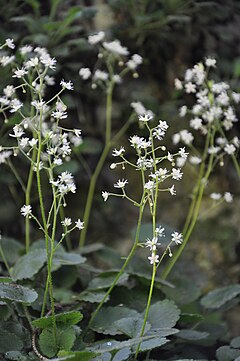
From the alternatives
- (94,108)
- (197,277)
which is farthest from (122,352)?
(94,108)

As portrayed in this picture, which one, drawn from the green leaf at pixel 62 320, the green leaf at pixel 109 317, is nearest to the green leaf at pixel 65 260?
the green leaf at pixel 109 317

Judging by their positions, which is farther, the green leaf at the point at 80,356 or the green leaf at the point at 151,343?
the green leaf at the point at 151,343

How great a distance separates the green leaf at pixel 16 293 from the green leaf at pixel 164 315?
1.01 ft

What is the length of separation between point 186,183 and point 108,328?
90 centimetres

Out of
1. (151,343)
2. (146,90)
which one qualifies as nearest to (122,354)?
(151,343)

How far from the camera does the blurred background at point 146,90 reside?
74.4 inches

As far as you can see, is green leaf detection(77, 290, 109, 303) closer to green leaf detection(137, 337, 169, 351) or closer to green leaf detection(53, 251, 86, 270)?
green leaf detection(53, 251, 86, 270)

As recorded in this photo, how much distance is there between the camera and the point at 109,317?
1.28 m

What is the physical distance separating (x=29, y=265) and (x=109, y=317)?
24 cm

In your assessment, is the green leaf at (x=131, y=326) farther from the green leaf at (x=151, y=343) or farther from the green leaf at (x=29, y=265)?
the green leaf at (x=29, y=265)

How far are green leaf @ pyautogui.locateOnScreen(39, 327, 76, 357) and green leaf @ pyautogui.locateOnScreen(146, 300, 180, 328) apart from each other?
231 mm

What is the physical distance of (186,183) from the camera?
203 cm

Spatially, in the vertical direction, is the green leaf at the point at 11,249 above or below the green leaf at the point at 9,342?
below

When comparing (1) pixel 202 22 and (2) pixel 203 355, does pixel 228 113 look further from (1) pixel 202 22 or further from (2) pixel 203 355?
(1) pixel 202 22
